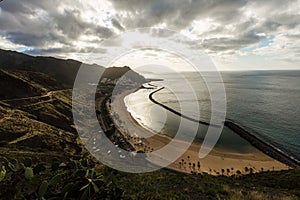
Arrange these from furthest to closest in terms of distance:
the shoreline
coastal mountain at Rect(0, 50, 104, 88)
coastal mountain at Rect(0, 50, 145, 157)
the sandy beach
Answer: coastal mountain at Rect(0, 50, 104, 88), the shoreline, the sandy beach, coastal mountain at Rect(0, 50, 145, 157)

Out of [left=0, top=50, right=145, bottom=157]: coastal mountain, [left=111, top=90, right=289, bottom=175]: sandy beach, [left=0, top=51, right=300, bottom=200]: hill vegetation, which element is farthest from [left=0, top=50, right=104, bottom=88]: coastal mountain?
[left=111, top=90, right=289, bottom=175]: sandy beach

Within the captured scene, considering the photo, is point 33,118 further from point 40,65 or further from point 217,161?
point 40,65

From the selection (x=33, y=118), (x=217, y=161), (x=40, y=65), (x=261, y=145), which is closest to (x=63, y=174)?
(x=217, y=161)

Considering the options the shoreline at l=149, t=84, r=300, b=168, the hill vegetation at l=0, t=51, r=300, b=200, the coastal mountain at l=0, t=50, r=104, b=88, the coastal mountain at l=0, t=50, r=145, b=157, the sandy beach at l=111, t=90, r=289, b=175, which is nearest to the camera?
the hill vegetation at l=0, t=51, r=300, b=200

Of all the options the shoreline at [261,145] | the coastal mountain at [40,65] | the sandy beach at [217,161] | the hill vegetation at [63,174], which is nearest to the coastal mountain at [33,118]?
the hill vegetation at [63,174]

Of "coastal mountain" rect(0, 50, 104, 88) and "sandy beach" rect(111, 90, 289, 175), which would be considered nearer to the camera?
"sandy beach" rect(111, 90, 289, 175)

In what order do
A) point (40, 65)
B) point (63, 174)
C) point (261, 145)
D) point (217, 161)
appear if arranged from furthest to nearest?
point (40, 65)
point (261, 145)
point (217, 161)
point (63, 174)

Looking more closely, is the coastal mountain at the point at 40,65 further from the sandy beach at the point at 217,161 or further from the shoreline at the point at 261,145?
the shoreline at the point at 261,145

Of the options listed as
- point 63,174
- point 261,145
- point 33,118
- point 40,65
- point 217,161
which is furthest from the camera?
point 40,65

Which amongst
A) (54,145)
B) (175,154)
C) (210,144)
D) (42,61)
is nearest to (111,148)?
(54,145)

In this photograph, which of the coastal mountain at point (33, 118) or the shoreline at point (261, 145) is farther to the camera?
the shoreline at point (261, 145)

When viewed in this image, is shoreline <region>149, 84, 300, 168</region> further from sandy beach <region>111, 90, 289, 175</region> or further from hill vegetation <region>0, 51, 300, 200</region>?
hill vegetation <region>0, 51, 300, 200</region>
